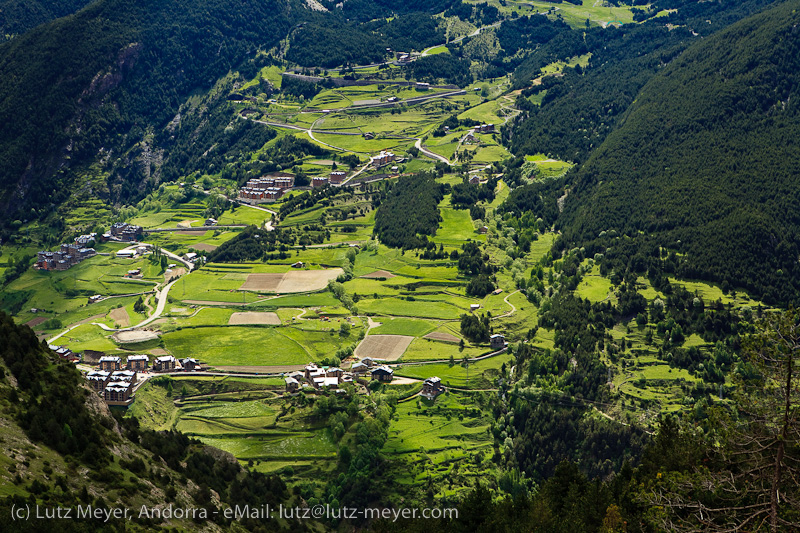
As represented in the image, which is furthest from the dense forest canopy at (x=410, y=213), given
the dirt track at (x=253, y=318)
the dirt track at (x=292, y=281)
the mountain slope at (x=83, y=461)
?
the mountain slope at (x=83, y=461)

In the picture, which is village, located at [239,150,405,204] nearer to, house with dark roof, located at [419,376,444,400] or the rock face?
house with dark roof, located at [419,376,444,400]

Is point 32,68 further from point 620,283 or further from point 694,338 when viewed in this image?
point 694,338

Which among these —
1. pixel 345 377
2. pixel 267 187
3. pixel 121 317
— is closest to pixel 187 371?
pixel 345 377

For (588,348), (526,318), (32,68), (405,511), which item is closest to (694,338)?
(588,348)

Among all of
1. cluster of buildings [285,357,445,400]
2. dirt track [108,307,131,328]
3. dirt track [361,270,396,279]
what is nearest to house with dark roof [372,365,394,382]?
cluster of buildings [285,357,445,400]

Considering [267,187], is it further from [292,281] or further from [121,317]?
[121,317]

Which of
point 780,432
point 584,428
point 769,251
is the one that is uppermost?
point 780,432

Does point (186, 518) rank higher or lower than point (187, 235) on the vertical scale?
higher
